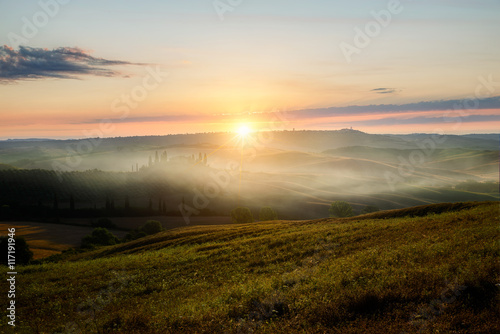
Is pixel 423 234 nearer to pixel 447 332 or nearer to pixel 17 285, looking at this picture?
pixel 447 332

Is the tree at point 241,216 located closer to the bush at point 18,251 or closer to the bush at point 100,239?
the bush at point 100,239

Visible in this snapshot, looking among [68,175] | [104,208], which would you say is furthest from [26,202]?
[68,175]

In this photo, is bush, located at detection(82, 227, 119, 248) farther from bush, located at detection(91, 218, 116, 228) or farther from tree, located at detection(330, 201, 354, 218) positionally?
tree, located at detection(330, 201, 354, 218)

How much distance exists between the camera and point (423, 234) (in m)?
25.2

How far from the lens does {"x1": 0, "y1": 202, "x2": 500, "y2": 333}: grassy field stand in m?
11.7

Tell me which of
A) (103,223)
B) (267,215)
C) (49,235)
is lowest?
(267,215)

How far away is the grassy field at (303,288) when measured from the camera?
11680 mm

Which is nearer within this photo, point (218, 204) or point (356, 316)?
point (356, 316)

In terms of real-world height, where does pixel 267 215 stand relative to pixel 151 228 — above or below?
below

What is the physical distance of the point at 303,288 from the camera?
53.4 ft

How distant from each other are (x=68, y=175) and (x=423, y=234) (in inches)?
8071

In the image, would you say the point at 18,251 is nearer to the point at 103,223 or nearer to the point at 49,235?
the point at 49,235

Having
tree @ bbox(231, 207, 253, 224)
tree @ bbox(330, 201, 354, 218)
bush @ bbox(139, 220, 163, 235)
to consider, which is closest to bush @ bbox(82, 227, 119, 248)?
bush @ bbox(139, 220, 163, 235)

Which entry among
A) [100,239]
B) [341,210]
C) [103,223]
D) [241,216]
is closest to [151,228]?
[100,239]
